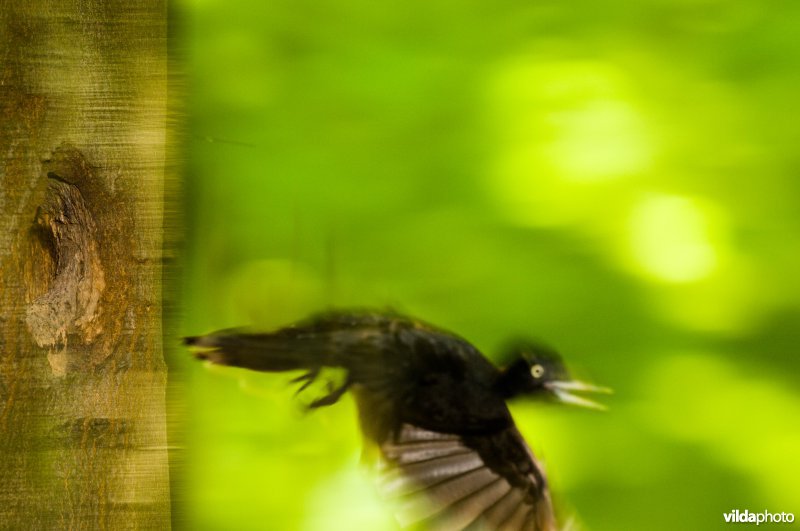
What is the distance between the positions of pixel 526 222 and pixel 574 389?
0.69 ft

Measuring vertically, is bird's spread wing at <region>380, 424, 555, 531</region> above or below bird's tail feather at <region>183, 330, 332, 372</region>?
below

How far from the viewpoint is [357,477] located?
2.84ft

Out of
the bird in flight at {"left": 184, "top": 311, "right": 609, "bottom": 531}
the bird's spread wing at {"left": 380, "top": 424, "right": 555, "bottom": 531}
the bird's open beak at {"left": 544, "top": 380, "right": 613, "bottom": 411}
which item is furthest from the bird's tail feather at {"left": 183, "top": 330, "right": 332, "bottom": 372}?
→ the bird's open beak at {"left": 544, "top": 380, "right": 613, "bottom": 411}

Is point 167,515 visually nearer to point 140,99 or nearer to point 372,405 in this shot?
point 372,405

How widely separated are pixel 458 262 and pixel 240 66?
0.38m

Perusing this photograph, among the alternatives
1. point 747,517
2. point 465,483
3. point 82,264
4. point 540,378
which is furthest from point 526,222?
point 82,264

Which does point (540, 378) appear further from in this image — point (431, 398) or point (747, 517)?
point (747, 517)

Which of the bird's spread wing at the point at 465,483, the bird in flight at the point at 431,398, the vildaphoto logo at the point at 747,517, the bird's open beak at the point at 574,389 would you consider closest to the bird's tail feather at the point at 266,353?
the bird in flight at the point at 431,398

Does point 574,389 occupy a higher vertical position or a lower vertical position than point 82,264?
lower

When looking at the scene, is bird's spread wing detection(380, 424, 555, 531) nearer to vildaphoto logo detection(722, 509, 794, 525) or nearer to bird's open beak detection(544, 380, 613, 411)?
bird's open beak detection(544, 380, 613, 411)

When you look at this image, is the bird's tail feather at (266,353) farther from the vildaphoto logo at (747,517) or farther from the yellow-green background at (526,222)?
the vildaphoto logo at (747,517)

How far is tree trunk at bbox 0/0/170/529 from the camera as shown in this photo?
881 mm

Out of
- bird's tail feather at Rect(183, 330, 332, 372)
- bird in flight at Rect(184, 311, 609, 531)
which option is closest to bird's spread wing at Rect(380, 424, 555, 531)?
bird in flight at Rect(184, 311, 609, 531)

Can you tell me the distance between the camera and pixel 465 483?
851 millimetres
